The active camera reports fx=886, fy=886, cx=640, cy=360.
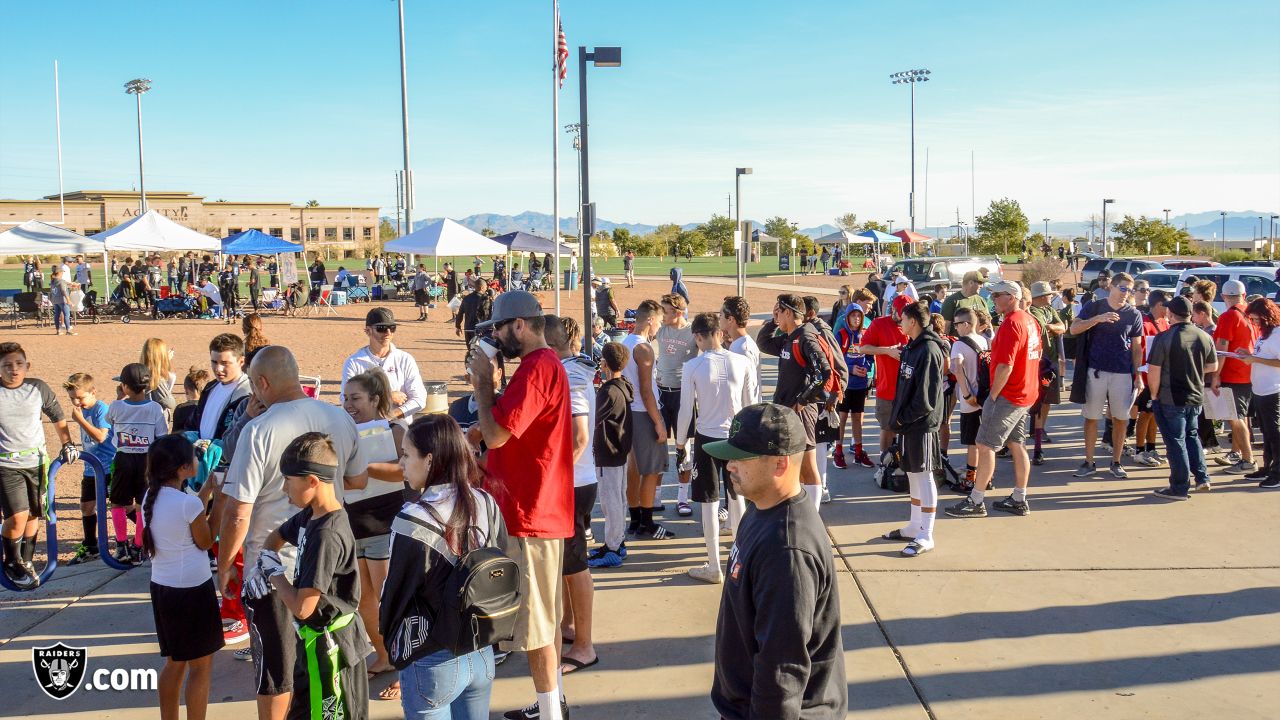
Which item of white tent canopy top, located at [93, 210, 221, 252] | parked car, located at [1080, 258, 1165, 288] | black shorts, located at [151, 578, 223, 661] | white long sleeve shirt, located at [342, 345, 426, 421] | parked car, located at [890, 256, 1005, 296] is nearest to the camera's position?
black shorts, located at [151, 578, 223, 661]

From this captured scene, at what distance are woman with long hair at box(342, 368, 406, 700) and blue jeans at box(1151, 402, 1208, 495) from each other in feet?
21.9

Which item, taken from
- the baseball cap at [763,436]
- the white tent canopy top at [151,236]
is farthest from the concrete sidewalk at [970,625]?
the white tent canopy top at [151,236]

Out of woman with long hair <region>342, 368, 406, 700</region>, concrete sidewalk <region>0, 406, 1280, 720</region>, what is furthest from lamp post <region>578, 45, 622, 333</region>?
woman with long hair <region>342, 368, 406, 700</region>

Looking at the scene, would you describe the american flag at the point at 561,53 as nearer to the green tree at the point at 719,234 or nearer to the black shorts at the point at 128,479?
the black shorts at the point at 128,479

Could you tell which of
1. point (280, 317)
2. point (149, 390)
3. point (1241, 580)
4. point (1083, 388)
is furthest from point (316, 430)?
point (280, 317)

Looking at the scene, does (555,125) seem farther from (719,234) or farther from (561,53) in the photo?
(719,234)

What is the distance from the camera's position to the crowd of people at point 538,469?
276 centimetres

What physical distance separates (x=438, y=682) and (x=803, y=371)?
426 cm

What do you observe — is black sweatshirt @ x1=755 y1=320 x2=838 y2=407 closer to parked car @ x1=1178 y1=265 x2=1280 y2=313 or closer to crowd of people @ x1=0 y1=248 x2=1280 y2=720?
crowd of people @ x1=0 y1=248 x2=1280 y2=720

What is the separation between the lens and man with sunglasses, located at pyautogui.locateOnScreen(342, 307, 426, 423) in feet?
20.4

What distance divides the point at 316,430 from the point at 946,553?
4713 millimetres

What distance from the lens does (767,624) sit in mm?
2455

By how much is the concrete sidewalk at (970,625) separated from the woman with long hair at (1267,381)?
885 millimetres

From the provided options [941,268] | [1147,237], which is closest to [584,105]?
[941,268]
